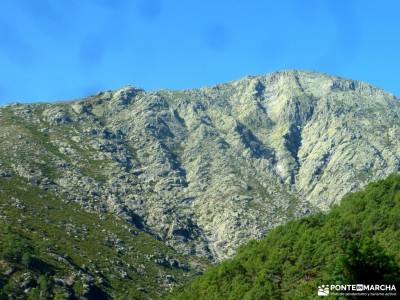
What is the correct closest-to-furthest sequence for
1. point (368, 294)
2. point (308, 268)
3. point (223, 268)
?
point (368, 294), point (308, 268), point (223, 268)

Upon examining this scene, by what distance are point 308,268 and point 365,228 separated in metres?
18.4

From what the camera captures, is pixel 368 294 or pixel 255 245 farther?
pixel 255 245

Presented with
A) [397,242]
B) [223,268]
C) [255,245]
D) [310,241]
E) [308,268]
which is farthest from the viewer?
[255,245]

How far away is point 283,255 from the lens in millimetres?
153000

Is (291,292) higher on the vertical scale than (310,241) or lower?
lower

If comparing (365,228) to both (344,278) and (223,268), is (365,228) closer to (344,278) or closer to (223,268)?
(223,268)

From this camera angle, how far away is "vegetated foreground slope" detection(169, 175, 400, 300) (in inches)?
5364

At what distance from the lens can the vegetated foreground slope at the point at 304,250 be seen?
447 feet

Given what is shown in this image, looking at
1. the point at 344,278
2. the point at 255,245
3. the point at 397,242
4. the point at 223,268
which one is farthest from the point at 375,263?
the point at 255,245

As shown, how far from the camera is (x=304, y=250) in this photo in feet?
484

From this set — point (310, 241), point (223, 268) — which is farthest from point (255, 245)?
point (310, 241)

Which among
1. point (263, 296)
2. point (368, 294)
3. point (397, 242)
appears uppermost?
point (397, 242)

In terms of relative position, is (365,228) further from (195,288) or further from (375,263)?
(375,263)

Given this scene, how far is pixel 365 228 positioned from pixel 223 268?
40.4 meters
